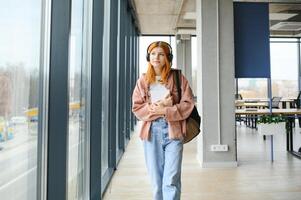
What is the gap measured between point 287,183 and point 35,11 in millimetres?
3397

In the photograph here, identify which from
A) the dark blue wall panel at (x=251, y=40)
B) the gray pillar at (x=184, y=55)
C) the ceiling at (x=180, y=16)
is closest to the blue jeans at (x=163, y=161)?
the dark blue wall panel at (x=251, y=40)

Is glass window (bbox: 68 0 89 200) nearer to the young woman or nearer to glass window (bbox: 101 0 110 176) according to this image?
the young woman

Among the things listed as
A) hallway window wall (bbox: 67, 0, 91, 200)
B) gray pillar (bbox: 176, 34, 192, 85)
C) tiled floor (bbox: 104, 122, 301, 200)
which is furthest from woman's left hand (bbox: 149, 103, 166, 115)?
gray pillar (bbox: 176, 34, 192, 85)

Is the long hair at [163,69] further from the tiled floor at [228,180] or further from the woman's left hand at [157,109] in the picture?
the tiled floor at [228,180]

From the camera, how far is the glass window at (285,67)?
11227mm

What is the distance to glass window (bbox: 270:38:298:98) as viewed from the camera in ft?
36.8

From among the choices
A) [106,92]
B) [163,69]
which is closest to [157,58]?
[163,69]

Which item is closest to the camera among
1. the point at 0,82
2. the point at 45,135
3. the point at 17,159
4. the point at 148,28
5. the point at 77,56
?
the point at 0,82

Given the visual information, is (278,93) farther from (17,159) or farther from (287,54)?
(17,159)

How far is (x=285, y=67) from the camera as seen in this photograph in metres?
11.3

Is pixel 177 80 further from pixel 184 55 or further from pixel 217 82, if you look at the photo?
pixel 184 55

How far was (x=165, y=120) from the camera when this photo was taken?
6.06 ft

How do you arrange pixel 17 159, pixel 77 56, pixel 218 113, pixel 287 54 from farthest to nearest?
pixel 287 54 → pixel 218 113 → pixel 77 56 → pixel 17 159

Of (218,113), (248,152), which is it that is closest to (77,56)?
(218,113)
